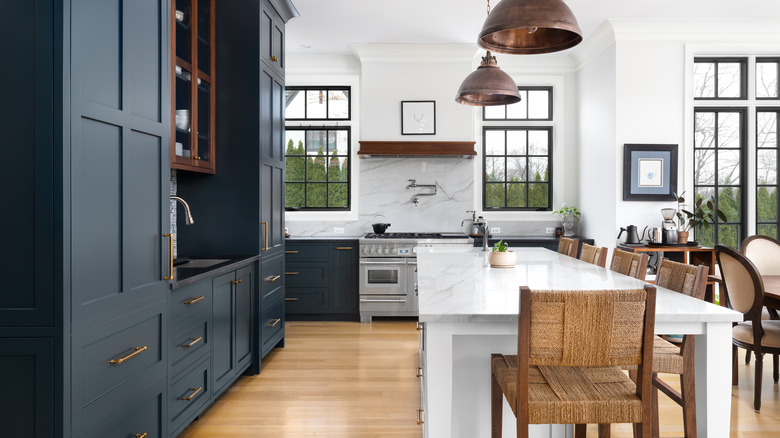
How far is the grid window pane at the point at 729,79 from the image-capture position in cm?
502

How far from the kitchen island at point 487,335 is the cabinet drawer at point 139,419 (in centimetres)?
118

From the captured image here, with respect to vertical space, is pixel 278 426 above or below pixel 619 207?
below

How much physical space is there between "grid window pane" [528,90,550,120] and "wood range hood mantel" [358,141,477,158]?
1112mm

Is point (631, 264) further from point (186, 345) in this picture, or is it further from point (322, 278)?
point (322, 278)

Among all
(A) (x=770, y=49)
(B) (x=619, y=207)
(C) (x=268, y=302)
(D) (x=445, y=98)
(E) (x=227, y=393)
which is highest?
(A) (x=770, y=49)

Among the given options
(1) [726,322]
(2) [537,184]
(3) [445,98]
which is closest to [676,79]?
(2) [537,184]

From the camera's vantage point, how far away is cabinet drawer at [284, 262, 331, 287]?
205 inches

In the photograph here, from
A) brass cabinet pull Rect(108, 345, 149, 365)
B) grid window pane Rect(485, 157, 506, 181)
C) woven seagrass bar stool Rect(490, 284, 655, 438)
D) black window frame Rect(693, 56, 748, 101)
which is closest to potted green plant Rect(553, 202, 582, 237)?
grid window pane Rect(485, 157, 506, 181)

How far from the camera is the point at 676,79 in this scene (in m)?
4.84

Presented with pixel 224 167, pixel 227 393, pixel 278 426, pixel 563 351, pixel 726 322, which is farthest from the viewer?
pixel 224 167

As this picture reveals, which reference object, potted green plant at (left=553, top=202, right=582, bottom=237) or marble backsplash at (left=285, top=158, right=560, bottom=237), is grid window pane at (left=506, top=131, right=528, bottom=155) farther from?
potted green plant at (left=553, top=202, right=582, bottom=237)
